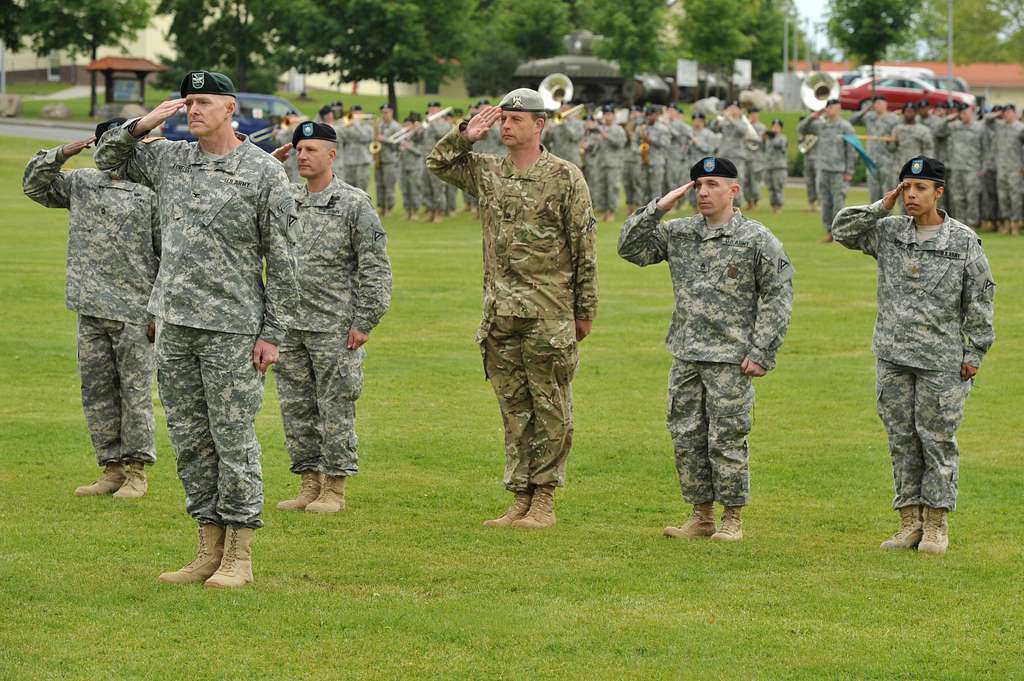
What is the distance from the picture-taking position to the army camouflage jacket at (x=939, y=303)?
9.34m

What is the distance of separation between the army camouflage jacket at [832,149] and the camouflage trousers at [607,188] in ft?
22.0

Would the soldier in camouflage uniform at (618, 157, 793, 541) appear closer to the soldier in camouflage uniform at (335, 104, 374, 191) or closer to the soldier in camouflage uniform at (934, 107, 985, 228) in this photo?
the soldier in camouflage uniform at (934, 107, 985, 228)

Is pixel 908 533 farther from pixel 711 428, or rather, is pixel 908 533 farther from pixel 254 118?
pixel 254 118

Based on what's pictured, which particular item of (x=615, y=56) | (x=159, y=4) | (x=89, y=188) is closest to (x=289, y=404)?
(x=89, y=188)

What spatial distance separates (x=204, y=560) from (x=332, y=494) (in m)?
2.05

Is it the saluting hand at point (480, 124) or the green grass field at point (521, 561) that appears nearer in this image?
the green grass field at point (521, 561)

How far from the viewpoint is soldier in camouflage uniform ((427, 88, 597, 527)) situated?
969 centimetres

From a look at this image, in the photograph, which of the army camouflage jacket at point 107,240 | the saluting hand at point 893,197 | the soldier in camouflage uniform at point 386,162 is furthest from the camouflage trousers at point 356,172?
the saluting hand at point 893,197

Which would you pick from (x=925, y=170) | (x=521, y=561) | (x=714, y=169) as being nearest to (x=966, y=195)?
(x=925, y=170)

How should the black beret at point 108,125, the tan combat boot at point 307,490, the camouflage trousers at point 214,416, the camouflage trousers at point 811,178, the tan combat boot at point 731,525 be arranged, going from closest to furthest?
the camouflage trousers at point 214,416 → the black beret at point 108,125 → the tan combat boot at point 731,525 → the tan combat boot at point 307,490 → the camouflage trousers at point 811,178

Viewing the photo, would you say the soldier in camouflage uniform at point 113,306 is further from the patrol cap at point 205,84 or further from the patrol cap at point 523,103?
the patrol cap at point 205,84

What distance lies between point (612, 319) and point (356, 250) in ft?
31.1

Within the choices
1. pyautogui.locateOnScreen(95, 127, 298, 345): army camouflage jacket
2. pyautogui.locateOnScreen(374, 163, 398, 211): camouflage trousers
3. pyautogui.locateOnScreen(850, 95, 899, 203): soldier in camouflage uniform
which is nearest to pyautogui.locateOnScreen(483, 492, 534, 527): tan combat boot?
pyautogui.locateOnScreen(95, 127, 298, 345): army camouflage jacket

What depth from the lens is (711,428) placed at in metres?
9.45
